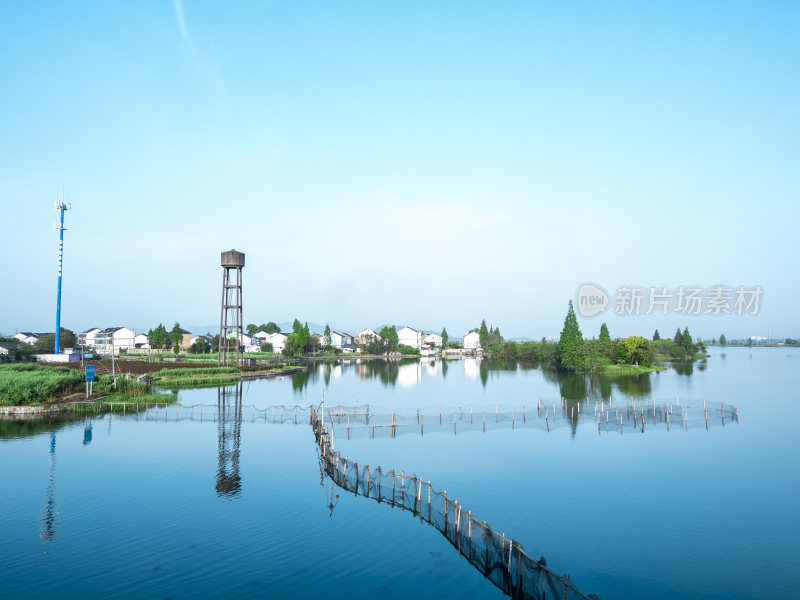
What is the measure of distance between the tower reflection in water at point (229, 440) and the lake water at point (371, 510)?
19cm

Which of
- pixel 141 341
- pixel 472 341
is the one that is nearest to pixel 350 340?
pixel 472 341

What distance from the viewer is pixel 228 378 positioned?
72.9 m

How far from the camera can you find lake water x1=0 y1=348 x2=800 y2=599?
655 inches

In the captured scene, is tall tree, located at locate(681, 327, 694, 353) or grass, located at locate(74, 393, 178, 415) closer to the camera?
grass, located at locate(74, 393, 178, 415)

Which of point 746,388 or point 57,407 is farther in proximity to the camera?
point 746,388

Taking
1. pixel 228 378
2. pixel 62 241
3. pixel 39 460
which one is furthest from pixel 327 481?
pixel 62 241

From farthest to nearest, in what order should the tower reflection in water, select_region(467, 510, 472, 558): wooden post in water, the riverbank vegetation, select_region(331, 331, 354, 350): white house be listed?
select_region(331, 331, 354, 350): white house → the riverbank vegetation → the tower reflection in water → select_region(467, 510, 472, 558): wooden post in water

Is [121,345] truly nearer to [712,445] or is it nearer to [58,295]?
[58,295]

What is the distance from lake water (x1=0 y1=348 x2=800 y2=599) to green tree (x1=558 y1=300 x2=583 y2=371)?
47150mm

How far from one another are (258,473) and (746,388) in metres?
68.6

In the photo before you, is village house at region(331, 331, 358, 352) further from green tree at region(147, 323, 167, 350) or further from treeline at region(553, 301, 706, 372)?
treeline at region(553, 301, 706, 372)

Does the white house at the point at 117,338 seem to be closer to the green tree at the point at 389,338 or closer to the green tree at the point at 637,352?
the green tree at the point at 389,338

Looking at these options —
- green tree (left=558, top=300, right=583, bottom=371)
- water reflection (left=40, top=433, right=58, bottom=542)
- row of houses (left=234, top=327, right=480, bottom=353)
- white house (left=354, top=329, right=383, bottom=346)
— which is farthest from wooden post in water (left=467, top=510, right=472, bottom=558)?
white house (left=354, top=329, right=383, bottom=346)

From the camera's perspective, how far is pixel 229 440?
3591 cm
